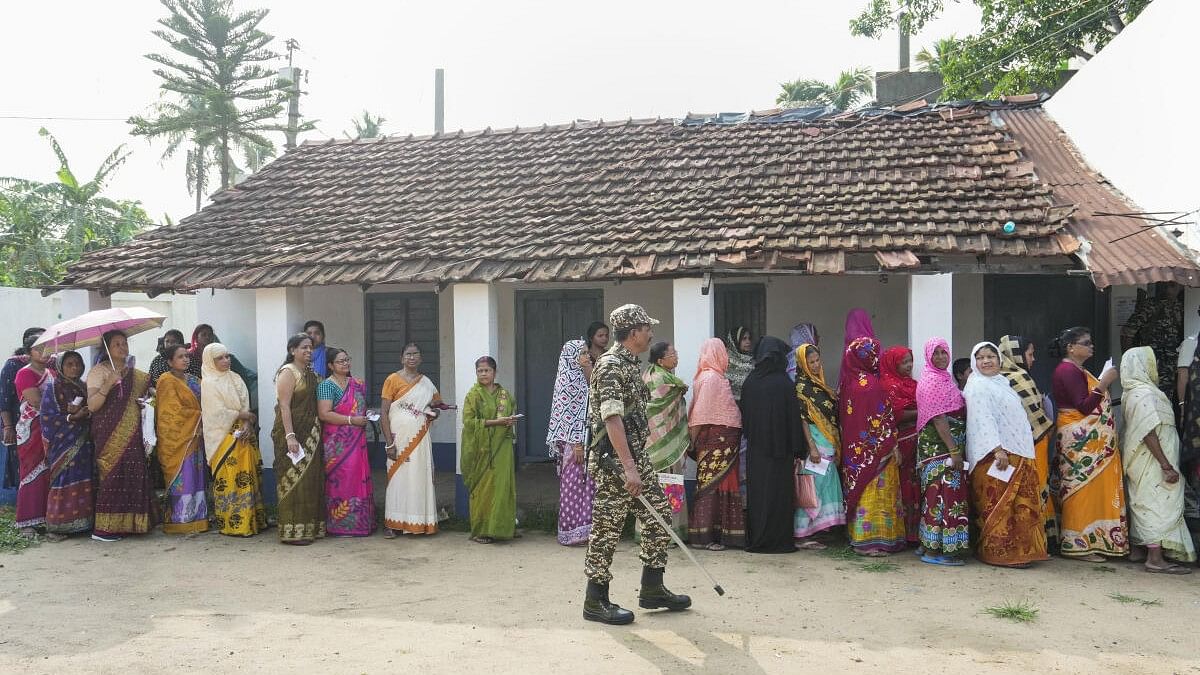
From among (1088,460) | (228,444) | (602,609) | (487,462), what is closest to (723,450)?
(487,462)

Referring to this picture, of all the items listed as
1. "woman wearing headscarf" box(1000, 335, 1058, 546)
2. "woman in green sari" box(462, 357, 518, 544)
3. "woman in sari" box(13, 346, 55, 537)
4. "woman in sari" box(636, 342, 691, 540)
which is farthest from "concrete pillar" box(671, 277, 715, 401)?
"woman in sari" box(13, 346, 55, 537)

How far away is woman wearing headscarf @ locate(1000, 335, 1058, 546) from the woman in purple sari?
480 cm

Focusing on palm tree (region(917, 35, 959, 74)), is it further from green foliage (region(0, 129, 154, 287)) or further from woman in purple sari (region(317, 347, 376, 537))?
green foliage (region(0, 129, 154, 287))

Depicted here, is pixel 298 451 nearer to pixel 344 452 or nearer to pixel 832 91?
pixel 344 452

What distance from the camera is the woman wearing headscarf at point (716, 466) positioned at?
665cm

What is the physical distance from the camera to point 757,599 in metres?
5.36

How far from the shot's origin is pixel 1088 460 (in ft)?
19.9

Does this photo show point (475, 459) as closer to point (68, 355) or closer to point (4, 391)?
point (68, 355)

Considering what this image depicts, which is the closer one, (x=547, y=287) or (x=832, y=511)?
(x=832, y=511)

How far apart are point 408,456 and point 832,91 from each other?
60.9ft

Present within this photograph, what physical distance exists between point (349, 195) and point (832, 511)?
6.38 m

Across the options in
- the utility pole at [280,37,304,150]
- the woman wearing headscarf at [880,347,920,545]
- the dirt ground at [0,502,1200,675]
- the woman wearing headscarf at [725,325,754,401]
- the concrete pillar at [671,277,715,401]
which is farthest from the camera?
the utility pole at [280,37,304,150]

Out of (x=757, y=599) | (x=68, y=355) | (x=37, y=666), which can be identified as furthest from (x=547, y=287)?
(x=37, y=666)

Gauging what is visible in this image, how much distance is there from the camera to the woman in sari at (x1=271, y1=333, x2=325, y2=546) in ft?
22.9
